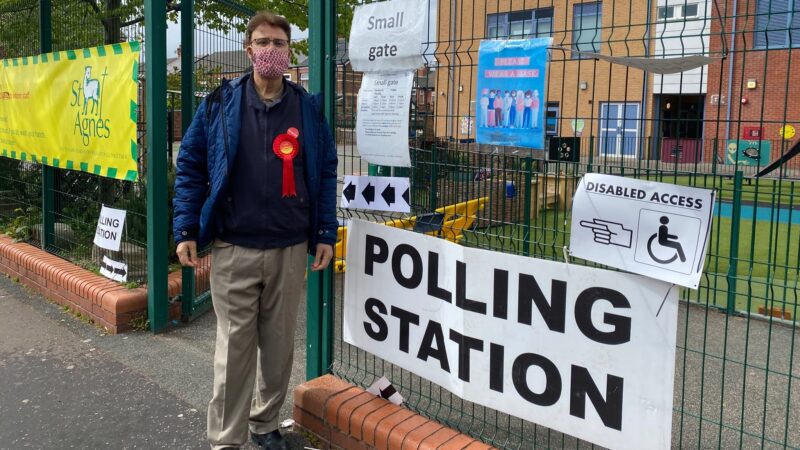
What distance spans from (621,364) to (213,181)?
1.87 m

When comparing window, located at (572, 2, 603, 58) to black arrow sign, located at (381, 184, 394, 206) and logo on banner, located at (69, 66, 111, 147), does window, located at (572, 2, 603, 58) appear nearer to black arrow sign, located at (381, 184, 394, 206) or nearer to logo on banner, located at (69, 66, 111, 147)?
black arrow sign, located at (381, 184, 394, 206)

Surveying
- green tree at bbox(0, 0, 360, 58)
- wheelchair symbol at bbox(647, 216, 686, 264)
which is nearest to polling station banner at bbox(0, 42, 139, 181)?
green tree at bbox(0, 0, 360, 58)

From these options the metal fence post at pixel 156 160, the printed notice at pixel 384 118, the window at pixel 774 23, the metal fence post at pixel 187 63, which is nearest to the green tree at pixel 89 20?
the metal fence post at pixel 187 63

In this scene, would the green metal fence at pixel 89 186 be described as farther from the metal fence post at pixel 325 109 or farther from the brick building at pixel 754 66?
the brick building at pixel 754 66

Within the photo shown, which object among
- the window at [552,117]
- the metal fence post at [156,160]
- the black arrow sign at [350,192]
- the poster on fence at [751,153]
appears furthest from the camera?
the metal fence post at [156,160]

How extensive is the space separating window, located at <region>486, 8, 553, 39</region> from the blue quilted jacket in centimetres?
90

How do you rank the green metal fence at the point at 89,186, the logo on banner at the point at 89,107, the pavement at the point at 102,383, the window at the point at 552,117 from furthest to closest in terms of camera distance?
the logo on banner at the point at 89,107, the green metal fence at the point at 89,186, the pavement at the point at 102,383, the window at the point at 552,117

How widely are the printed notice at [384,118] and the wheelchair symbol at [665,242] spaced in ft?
3.92

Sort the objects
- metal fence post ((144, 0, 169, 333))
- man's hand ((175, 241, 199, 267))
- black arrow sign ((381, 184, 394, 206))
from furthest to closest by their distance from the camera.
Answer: metal fence post ((144, 0, 169, 333)) < black arrow sign ((381, 184, 394, 206)) < man's hand ((175, 241, 199, 267))

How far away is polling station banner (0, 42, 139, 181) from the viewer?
5055mm

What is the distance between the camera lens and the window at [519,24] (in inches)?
110

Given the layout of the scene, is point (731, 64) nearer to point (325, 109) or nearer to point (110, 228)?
point (325, 109)

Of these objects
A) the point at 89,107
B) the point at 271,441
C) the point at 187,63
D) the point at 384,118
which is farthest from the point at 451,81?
the point at 89,107

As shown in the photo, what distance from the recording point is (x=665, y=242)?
2363mm
